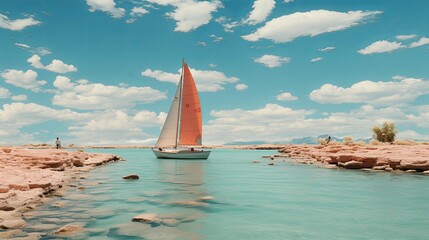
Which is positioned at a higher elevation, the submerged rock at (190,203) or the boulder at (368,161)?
the boulder at (368,161)

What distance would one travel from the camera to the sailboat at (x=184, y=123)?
5894cm

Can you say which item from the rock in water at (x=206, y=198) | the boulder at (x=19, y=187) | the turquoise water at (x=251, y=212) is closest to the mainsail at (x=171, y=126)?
the turquoise water at (x=251, y=212)

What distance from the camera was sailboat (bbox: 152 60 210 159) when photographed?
58.9 m

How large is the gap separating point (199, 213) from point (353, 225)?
5.88 metres

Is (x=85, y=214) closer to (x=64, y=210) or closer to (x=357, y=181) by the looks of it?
(x=64, y=210)

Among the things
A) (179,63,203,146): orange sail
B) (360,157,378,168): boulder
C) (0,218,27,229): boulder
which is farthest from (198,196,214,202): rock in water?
(179,63,203,146): orange sail

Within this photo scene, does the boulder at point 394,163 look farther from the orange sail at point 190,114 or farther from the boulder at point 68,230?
the boulder at point 68,230

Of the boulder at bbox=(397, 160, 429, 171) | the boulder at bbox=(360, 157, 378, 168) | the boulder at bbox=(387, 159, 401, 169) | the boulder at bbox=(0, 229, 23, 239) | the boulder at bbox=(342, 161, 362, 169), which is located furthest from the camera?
the boulder at bbox=(342, 161, 362, 169)

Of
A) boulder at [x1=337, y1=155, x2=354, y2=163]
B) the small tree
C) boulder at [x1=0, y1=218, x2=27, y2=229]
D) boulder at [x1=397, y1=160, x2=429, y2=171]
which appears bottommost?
boulder at [x1=0, y1=218, x2=27, y2=229]

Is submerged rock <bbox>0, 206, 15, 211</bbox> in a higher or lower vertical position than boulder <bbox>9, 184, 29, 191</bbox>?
lower

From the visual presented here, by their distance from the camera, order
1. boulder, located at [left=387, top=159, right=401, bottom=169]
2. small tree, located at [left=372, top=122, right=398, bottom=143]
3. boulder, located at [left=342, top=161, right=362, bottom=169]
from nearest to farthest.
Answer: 1. boulder, located at [left=387, top=159, right=401, bottom=169]
2. boulder, located at [left=342, top=161, right=362, bottom=169]
3. small tree, located at [left=372, top=122, right=398, bottom=143]

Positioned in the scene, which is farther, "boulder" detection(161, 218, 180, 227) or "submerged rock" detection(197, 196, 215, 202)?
"submerged rock" detection(197, 196, 215, 202)

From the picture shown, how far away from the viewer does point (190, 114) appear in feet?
195

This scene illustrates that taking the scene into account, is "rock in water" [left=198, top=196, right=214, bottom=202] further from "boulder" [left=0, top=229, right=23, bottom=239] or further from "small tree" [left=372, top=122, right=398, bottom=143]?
"small tree" [left=372, top=122, right=398, bottom=143]
